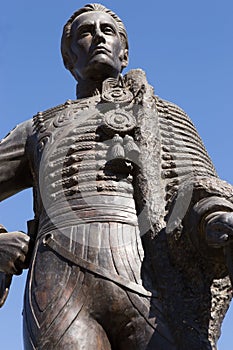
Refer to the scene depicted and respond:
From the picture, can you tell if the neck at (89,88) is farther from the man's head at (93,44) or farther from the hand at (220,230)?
the hand at (220,230)

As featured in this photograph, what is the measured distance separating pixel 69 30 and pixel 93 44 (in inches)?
17.5

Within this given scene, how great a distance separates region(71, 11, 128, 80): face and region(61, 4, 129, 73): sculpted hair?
0.35 ft

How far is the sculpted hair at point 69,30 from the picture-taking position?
7.56 meters

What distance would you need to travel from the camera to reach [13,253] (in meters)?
5.98

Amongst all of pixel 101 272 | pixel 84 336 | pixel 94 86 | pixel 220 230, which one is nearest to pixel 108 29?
pixel 94 86

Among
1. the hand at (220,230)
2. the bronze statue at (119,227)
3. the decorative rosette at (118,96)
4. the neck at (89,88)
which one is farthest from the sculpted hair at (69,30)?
the hand at (220,230)

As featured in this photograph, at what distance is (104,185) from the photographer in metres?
5.93

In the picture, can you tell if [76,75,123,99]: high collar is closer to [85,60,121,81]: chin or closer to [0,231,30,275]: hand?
[85,60,121,81]: chin

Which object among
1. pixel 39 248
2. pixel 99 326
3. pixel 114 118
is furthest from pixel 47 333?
pixel 114 118

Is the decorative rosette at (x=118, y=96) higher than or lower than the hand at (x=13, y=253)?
higher

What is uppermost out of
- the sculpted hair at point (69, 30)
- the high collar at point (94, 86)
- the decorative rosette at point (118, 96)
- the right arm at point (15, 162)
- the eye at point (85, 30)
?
the sculpted hair at point (69, 30)

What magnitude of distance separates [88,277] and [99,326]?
300mm

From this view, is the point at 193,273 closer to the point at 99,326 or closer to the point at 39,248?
the point at 99,326

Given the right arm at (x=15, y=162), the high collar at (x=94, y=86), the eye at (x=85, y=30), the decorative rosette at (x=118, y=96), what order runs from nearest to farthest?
the decorative rosette at (x=118, y=96)
the right arm at (x=15, y=162)
the high collar at (x=94, y=86)
the eye at (x=85, y=30)
